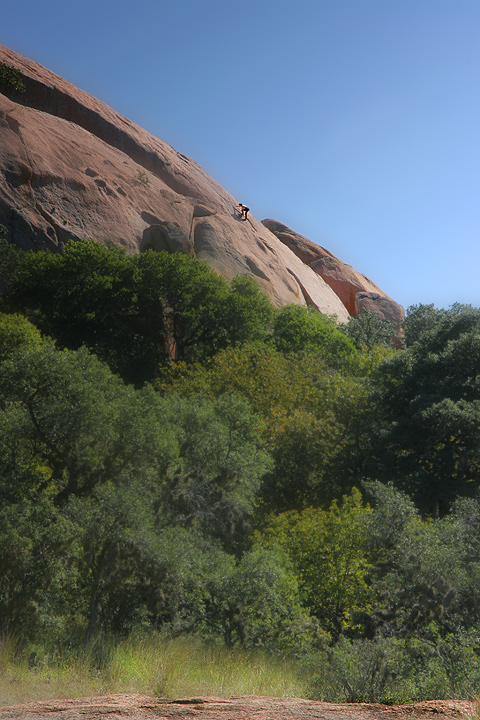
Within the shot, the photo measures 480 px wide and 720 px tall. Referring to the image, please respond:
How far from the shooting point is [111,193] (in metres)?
46.3

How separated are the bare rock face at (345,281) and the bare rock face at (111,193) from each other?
4731mm

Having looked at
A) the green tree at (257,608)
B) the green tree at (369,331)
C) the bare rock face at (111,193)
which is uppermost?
the bare rock face at (111,193)

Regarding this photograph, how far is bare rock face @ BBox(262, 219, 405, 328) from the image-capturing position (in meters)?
64.8

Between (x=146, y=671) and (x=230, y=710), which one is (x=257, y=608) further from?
(x=230, y=710)

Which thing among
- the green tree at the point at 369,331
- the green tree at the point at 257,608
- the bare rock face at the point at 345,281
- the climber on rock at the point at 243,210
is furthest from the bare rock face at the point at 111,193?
the green tree at the point at 257,608

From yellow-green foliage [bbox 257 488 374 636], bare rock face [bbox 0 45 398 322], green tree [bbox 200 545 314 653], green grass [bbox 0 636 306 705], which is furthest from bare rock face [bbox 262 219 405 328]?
green grass [bbox 0 636 306 705]

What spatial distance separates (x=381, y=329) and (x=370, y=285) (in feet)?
61.8

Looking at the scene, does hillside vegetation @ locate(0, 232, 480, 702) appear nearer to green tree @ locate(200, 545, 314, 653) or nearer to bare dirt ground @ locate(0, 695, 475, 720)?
green tree @ locate(200, 545, 314, 653)

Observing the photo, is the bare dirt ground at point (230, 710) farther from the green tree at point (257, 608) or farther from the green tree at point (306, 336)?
the green tree at point (306, 336)

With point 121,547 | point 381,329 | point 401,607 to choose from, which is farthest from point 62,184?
point 401,607

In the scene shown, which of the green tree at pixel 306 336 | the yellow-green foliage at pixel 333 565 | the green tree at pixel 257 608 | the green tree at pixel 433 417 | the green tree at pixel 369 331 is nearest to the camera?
the green tree at pixel 257 608

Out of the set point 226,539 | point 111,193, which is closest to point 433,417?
point 226,539

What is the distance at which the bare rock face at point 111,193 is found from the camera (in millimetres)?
42344

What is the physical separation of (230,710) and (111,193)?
4492 centimetres
